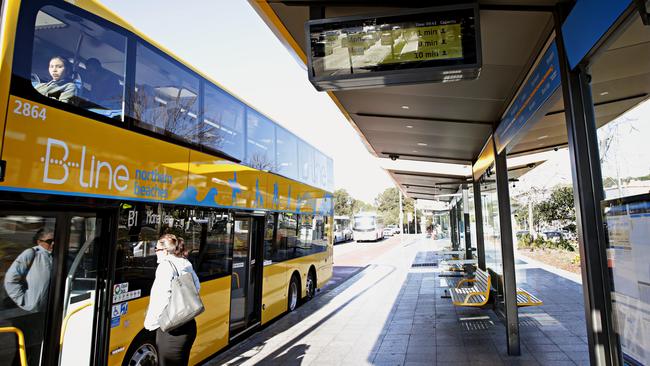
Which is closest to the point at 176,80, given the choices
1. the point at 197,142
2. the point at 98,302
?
the point at 197,142

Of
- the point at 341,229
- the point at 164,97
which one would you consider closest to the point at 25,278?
the point at 164,97

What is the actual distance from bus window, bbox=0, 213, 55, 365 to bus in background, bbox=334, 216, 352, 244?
34.1 m

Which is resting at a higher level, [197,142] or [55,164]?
[197,142]

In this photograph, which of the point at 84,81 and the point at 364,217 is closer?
the point at 84,81

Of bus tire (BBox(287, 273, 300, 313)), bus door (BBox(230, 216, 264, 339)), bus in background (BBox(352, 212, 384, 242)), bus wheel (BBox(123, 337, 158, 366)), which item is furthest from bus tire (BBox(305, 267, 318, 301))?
bus in background (BBox(352, 212, 384, 242))

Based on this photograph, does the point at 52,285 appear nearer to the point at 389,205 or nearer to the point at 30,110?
the point at 30,110

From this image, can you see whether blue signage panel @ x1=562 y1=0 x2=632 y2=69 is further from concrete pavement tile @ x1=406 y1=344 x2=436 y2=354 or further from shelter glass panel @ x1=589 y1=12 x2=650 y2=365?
concrete pavement tile @ x1=406 y1=344 x2=436 y2=354

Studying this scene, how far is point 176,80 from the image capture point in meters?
5.07

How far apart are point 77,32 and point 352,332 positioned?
19.3ft

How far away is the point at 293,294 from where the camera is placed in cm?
901

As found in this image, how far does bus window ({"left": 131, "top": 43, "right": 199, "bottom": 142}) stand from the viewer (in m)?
4.44

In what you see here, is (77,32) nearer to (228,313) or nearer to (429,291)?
Result: (228,313)

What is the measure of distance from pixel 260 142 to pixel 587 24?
5.69 m

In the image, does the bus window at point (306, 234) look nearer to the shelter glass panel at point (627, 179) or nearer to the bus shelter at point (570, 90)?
the bus shelter at point (570, 90)
